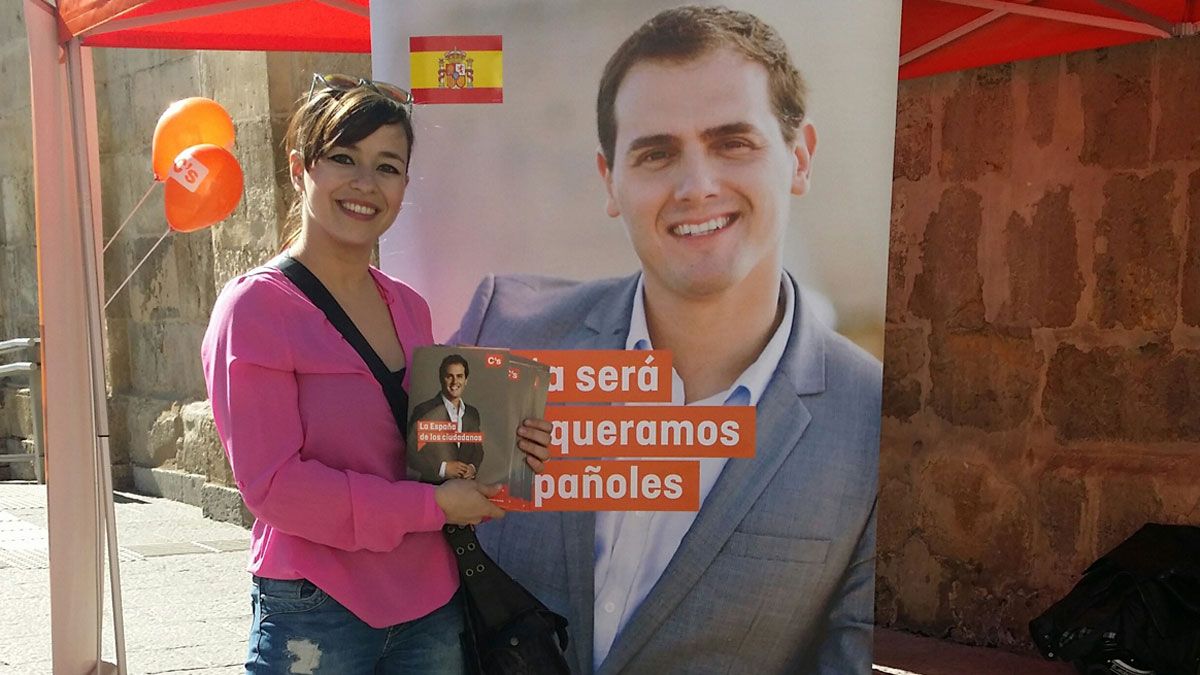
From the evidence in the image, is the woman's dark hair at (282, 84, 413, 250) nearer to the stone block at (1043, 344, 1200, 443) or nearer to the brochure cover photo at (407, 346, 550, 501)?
the brochure cover photo at (407, 346, 550, 501)

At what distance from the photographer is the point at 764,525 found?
247 centimetres

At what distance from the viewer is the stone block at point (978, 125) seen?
4.75 meters

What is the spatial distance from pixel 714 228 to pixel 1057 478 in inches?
108

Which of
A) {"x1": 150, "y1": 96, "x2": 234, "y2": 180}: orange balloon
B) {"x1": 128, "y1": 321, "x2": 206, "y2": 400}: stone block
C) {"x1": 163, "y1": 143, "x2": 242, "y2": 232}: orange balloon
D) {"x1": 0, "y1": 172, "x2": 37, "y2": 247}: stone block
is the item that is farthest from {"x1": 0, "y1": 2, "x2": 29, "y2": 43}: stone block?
{"x1": 163, "y1": 143, "x2": 242, "y2": 232}: orange balloon

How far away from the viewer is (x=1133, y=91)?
14.6 ft

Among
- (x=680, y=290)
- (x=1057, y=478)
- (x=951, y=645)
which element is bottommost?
(x=951, y=645)

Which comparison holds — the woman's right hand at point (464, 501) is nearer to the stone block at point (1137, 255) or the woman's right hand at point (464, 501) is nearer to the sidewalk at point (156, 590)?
the sidewalk at point (156, 590)

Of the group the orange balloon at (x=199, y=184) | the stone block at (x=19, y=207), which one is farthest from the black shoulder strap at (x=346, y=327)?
the stone block at (x=19, y=207)

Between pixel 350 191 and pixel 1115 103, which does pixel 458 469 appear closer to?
pixel 350 191

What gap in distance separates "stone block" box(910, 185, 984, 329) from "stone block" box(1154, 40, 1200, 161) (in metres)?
0.69

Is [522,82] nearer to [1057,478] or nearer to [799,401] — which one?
[799,401]

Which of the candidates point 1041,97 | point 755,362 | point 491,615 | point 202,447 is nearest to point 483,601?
point 491,615

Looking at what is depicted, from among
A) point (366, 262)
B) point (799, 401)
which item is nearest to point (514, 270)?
point (366, 262)

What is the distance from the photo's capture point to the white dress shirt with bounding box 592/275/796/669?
2486 millimetres
